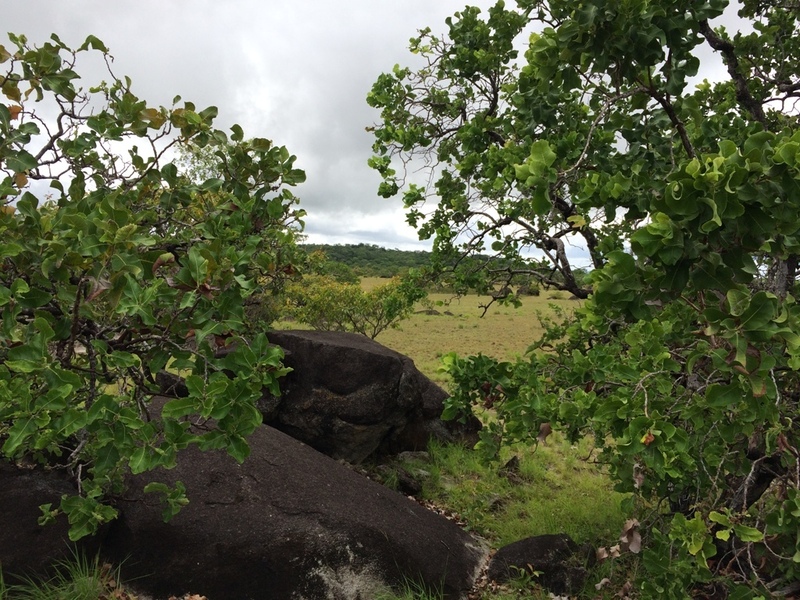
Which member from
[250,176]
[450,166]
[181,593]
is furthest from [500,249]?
[181,593]

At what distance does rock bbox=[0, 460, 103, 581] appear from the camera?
448cm

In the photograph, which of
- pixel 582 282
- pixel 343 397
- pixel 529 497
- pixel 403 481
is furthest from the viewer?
pixel 343 397

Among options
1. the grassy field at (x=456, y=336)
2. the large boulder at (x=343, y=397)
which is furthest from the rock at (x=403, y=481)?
the grassy field at (x=456, y=336)

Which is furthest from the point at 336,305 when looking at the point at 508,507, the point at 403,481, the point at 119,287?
the point at 119,287

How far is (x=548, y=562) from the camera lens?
5824 mm

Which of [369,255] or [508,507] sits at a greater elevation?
[369,255]

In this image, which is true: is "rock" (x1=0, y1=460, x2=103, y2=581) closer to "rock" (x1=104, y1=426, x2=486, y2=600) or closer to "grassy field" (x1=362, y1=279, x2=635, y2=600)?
"rock" (x1=104, y1=426, x2=486, y2=600)

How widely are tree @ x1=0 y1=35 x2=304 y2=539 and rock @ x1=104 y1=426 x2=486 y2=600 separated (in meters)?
1.11

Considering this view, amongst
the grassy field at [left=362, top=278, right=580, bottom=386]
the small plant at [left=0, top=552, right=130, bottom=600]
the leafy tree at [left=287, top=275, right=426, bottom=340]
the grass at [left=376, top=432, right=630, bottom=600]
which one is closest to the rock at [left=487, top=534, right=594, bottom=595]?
the grass at [left=376, top=432, right=630, bottom=600]

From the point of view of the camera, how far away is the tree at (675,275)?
222 cm

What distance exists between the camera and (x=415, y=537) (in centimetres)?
589

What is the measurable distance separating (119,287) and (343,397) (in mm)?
6647

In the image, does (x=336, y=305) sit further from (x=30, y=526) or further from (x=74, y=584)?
(x=74, y=584)

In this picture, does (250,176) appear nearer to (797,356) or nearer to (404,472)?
(797,356)
